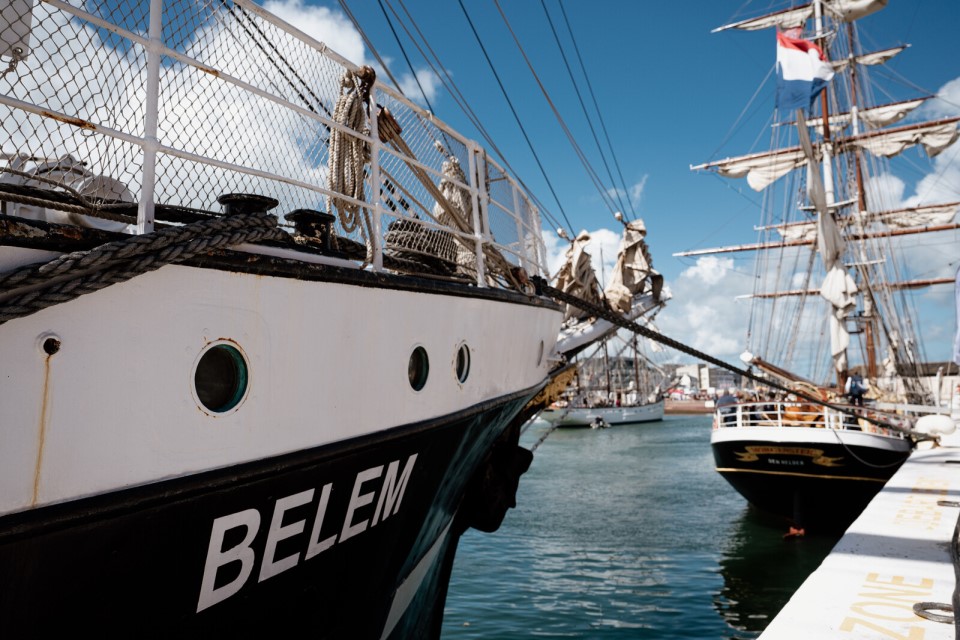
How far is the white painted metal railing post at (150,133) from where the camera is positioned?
7.92 feet

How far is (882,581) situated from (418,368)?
3254mm

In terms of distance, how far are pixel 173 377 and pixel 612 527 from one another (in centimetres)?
1440

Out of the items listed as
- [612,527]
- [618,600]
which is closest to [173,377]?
[618,600]

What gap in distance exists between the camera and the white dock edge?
3.52 metres

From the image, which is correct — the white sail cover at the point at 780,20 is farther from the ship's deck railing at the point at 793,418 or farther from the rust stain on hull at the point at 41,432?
the rust stain on hull at the point at 41,432

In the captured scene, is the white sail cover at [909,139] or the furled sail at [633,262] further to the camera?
the white sail cover at [909,139]

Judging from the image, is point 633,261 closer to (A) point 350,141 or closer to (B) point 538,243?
(B) point 538,243

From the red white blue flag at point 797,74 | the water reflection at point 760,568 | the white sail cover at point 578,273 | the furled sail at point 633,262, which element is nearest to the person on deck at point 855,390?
the water reflection at point 760,568

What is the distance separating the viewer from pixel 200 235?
2318 millimetres

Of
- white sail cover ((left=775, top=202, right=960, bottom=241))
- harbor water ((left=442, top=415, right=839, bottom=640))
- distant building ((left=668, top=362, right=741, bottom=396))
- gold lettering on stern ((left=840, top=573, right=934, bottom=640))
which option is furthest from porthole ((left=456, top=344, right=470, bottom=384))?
distant building ((left=668, top=362, right=741, bottom=396))

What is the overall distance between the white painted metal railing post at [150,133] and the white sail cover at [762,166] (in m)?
36.6

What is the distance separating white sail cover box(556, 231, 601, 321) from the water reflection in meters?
4.49

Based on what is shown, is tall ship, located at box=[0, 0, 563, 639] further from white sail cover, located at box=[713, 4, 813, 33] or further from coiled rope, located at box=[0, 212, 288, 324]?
white sail cover, located at box=[713, 4, 813, 33]

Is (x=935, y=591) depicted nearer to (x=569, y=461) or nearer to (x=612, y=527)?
(x=612, y=527)
